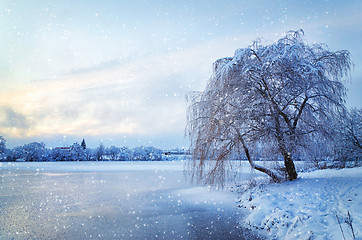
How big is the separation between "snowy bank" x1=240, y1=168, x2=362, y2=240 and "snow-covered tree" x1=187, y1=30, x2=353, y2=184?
1.37 m

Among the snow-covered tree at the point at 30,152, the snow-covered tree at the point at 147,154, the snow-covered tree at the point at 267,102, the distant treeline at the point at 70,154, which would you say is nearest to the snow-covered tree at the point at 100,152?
the distant treeline at the point at 70,154

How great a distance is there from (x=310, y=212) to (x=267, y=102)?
3324 mm

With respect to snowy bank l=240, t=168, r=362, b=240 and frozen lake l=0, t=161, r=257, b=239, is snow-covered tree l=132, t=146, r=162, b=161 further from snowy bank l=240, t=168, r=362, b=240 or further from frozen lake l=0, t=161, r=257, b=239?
snowy bank l=240, t=168, r=362, b=240

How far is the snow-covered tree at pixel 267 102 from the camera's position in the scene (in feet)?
22.1

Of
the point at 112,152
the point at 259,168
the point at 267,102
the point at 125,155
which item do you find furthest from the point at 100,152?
the point at 267,102

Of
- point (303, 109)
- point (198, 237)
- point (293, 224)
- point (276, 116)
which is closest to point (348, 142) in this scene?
point (303, 109)

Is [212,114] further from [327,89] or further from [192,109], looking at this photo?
[327,89]

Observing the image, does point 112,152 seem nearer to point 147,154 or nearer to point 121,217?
point 147,154

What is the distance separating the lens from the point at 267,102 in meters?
6.70

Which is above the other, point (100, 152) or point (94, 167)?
point (100, 152)

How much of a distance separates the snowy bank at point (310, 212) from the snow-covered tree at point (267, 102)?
1.37m

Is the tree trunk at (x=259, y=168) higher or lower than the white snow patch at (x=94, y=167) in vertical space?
higher

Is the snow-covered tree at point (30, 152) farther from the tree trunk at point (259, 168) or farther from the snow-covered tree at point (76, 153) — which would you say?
the tree trunk at point (259, 168)

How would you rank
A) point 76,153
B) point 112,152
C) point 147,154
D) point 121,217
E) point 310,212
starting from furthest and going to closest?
point 112,152, point 147,154, point 76,153, point 121,217, point 310,212
